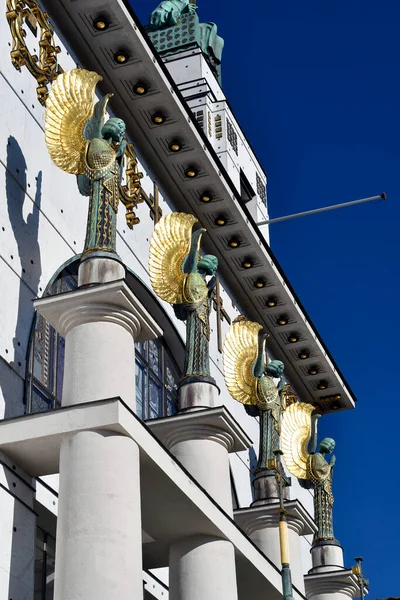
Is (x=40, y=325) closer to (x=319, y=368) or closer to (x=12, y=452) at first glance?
(x=12, y=452)

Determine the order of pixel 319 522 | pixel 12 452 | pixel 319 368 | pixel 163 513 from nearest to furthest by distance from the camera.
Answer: pixel 12 452 → pixel 163 513 → pixel 319 522 → pixel 319 368

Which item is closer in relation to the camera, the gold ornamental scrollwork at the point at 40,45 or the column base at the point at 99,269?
the column base at the point at 99,269

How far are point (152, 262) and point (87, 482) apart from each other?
6.22 m

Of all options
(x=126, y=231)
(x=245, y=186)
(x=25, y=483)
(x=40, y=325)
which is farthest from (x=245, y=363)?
(x=245, y=186)

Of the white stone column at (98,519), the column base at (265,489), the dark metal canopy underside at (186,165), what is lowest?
the white stone column at (98,519)

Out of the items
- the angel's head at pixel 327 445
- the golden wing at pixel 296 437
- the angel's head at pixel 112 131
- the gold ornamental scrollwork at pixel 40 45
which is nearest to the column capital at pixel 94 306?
the angel's head at pixel 112 131

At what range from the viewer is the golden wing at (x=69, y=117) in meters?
17.0

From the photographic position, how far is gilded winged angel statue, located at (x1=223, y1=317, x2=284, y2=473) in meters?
21.5

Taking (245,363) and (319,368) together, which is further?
(319,368)

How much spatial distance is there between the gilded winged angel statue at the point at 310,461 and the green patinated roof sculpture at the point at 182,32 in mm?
11525

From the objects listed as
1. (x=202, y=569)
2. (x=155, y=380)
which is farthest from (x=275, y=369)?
(x=202, y=569)

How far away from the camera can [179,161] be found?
2264cm

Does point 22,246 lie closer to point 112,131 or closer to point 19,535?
point 112,131

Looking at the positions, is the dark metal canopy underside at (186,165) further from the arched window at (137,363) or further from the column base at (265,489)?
the column base at (265,489)
